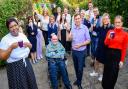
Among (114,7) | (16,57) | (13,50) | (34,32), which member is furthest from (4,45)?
(114,7)

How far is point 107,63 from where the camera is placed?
22.9 feet

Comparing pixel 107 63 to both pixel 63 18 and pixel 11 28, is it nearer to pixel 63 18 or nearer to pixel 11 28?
pixel 11 28

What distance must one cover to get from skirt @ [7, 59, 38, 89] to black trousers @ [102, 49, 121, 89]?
194 cm

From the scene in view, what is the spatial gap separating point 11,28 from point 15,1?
5372mm

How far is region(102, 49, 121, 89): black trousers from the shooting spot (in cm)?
681

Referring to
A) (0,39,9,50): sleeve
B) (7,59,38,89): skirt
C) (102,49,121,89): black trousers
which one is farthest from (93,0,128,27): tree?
(0,39,9,50): sleeve

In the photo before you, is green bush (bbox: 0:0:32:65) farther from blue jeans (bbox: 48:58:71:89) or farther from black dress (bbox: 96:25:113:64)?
black dress (bbox: 96:25:113:64)

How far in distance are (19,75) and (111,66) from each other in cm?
225

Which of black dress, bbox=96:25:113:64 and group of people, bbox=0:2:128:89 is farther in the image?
black dress, bbox=96:25:113:64

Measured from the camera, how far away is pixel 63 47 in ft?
25.5

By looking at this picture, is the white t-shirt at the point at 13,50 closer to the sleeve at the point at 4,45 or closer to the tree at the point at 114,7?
the sleeve at the point at 4,45

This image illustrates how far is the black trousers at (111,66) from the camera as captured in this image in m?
6.81

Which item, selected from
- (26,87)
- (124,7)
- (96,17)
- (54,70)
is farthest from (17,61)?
(124,7)

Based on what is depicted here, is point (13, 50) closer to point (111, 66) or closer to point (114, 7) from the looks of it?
point (111, 66)
